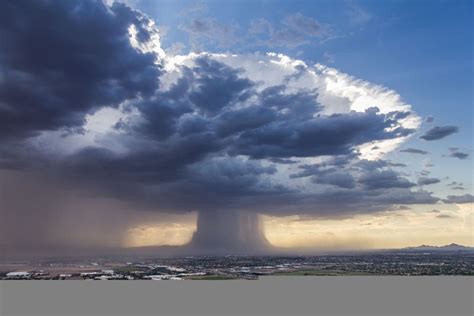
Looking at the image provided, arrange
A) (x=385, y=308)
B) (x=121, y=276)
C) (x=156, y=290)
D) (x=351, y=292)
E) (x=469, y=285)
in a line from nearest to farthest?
1. (x=385, y=308)
2. (x=351, y=292)
3. (x=156, y=290)
4. (x=469, y=285)
5. (x=121, y=276)

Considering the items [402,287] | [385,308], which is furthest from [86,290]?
[402,287]

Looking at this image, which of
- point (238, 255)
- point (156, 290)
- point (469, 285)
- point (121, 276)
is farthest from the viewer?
point (238, 255)

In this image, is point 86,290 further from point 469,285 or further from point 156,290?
point 469,285

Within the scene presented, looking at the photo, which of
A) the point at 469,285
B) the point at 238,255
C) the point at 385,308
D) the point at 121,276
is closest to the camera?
the point at 385,308

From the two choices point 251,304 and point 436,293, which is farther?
point 436,293

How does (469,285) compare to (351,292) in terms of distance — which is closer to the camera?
(351,292)

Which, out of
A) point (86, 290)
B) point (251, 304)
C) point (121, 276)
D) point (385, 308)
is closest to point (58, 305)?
point (86, 290)

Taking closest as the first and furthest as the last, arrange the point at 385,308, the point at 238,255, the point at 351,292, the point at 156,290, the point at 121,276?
the point at 385,308 < the point at 351,292 < the point at 156,290 < the point at 121,276 < the point at 238,255

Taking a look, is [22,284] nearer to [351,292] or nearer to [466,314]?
[351,292]

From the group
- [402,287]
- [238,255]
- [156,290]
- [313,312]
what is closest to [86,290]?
[156,290]
